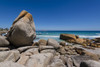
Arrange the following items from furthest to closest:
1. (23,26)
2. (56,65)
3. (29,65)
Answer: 1. (23,26)
2. (56,65)
3. (29,65)

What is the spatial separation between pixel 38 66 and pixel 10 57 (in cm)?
132

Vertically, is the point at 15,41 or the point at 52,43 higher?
the point at 15,41

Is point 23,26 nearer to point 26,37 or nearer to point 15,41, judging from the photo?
point 26,37

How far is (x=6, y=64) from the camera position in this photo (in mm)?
1962

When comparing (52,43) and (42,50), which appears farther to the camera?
(52,43)

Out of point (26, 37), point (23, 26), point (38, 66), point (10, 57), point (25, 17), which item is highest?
point (25, 17)

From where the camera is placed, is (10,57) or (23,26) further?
(23,26)

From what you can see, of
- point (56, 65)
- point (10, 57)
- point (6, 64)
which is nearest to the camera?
point (6, 64)

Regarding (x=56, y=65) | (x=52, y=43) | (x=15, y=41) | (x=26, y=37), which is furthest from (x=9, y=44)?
(x=56, y=65)

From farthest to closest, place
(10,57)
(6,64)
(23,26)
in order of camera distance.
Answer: (23,26) → (10,57) → (6,64)

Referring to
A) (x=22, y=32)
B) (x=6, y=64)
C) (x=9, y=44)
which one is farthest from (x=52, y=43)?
(x=6, y=64)

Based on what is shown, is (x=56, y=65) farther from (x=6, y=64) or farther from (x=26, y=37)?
(x=26, y=37)

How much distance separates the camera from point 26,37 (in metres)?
5.19

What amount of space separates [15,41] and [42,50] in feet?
7.93
